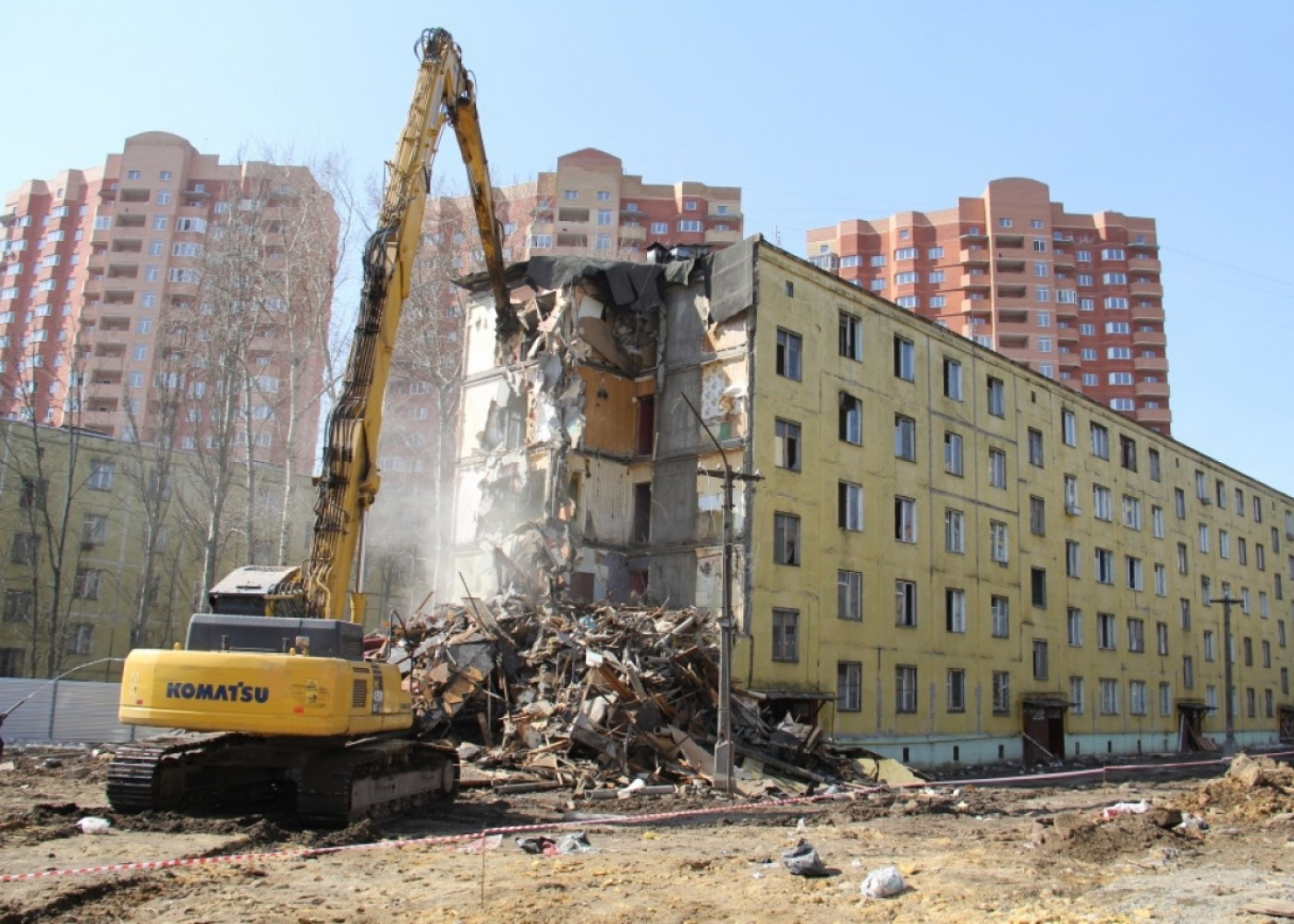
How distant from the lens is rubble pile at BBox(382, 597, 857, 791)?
19156 mm

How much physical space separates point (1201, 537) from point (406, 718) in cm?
4421

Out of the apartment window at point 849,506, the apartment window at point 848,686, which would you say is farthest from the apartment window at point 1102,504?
the apartment window at point 848,686

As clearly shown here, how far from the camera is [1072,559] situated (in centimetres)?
3803

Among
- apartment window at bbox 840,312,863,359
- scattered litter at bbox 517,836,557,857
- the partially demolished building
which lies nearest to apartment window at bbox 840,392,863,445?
the partially demolished building

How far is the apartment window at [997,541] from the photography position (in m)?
33.7

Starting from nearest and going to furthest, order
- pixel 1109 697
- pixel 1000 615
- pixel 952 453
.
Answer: pixel 952 453 < pixel 1000 615 < pixel 1109 697

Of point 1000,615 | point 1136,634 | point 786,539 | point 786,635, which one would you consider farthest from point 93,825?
point 1136,634

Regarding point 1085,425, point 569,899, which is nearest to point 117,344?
point 1085,425

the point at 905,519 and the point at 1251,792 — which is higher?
the point at 905,519

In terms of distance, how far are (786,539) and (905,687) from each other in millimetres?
6348

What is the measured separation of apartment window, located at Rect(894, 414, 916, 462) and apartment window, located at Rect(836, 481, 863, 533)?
2.54m

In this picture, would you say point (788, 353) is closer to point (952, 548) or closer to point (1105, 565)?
point (952, 548)

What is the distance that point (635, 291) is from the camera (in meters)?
29.0

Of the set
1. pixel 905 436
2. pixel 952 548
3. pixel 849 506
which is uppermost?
pixel 905 436
